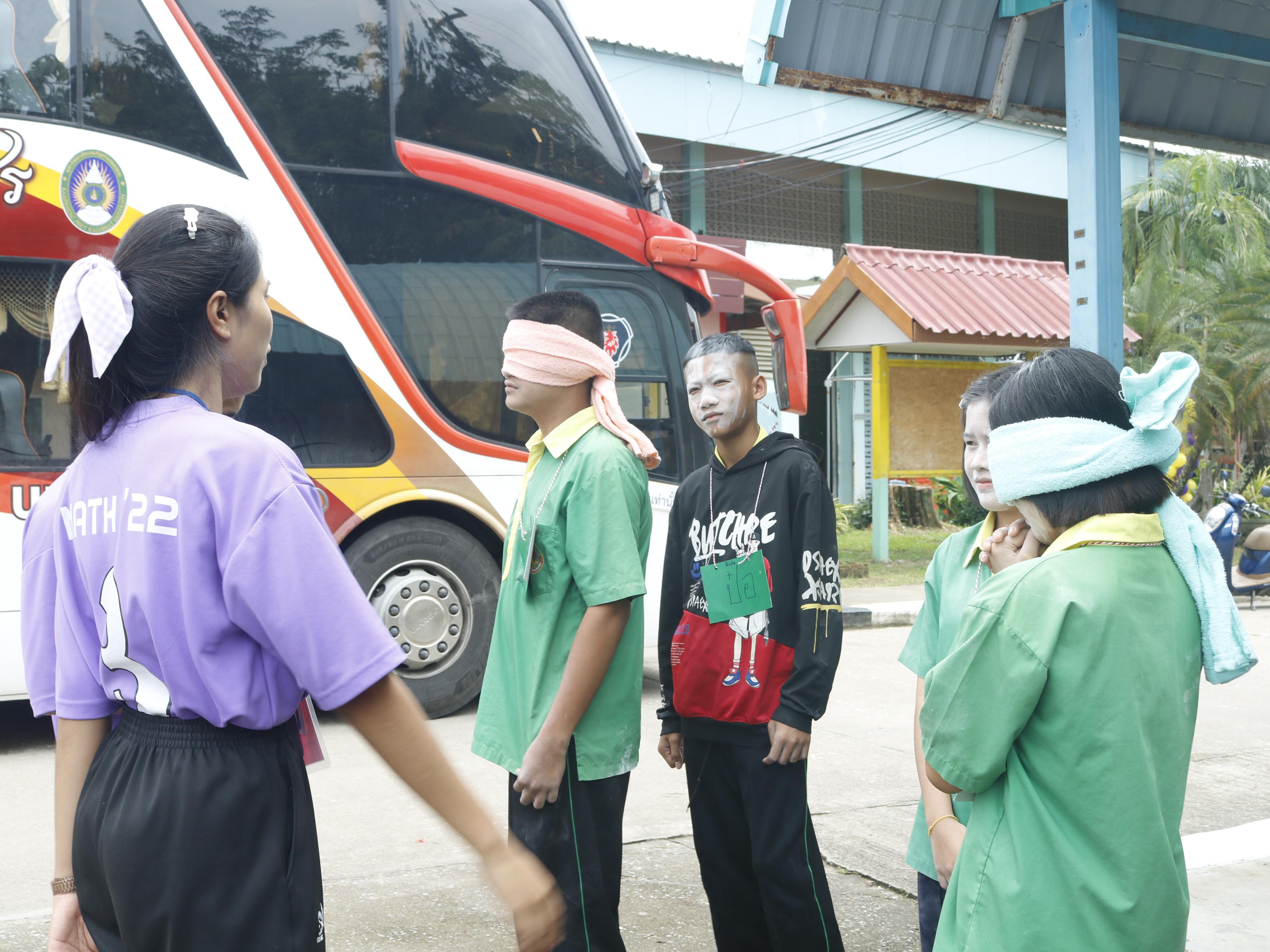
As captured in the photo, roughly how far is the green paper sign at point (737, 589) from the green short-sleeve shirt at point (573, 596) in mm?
297

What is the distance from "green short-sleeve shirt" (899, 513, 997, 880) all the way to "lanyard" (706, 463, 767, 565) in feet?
1.72

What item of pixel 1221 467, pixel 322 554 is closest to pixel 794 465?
pixel 322 554

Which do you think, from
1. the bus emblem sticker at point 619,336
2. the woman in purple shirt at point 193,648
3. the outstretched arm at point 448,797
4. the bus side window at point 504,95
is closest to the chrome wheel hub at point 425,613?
the bus emblem sticker at point 619,336

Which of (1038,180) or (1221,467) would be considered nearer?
(1221,467)

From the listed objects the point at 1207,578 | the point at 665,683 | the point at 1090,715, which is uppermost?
the point at 1207,578

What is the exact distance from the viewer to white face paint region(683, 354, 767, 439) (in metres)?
3.27

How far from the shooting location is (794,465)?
3.07m

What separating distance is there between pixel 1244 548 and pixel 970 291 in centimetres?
381

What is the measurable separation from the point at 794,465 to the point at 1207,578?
132cm

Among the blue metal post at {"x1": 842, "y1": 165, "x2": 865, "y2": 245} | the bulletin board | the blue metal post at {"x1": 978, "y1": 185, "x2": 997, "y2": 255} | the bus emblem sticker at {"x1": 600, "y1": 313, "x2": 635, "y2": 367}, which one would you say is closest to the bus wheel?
the bus emblem sticker at {"x1": 600, "y1": 313, "x2": 635, "y2": 367}

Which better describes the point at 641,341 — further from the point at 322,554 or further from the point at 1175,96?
the point at 322,554

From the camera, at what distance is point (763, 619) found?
3.00 metres

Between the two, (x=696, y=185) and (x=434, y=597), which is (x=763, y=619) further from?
(x=696, y=185)

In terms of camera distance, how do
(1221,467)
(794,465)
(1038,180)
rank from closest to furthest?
(794,465)
(1221,467)
(1038,180)
